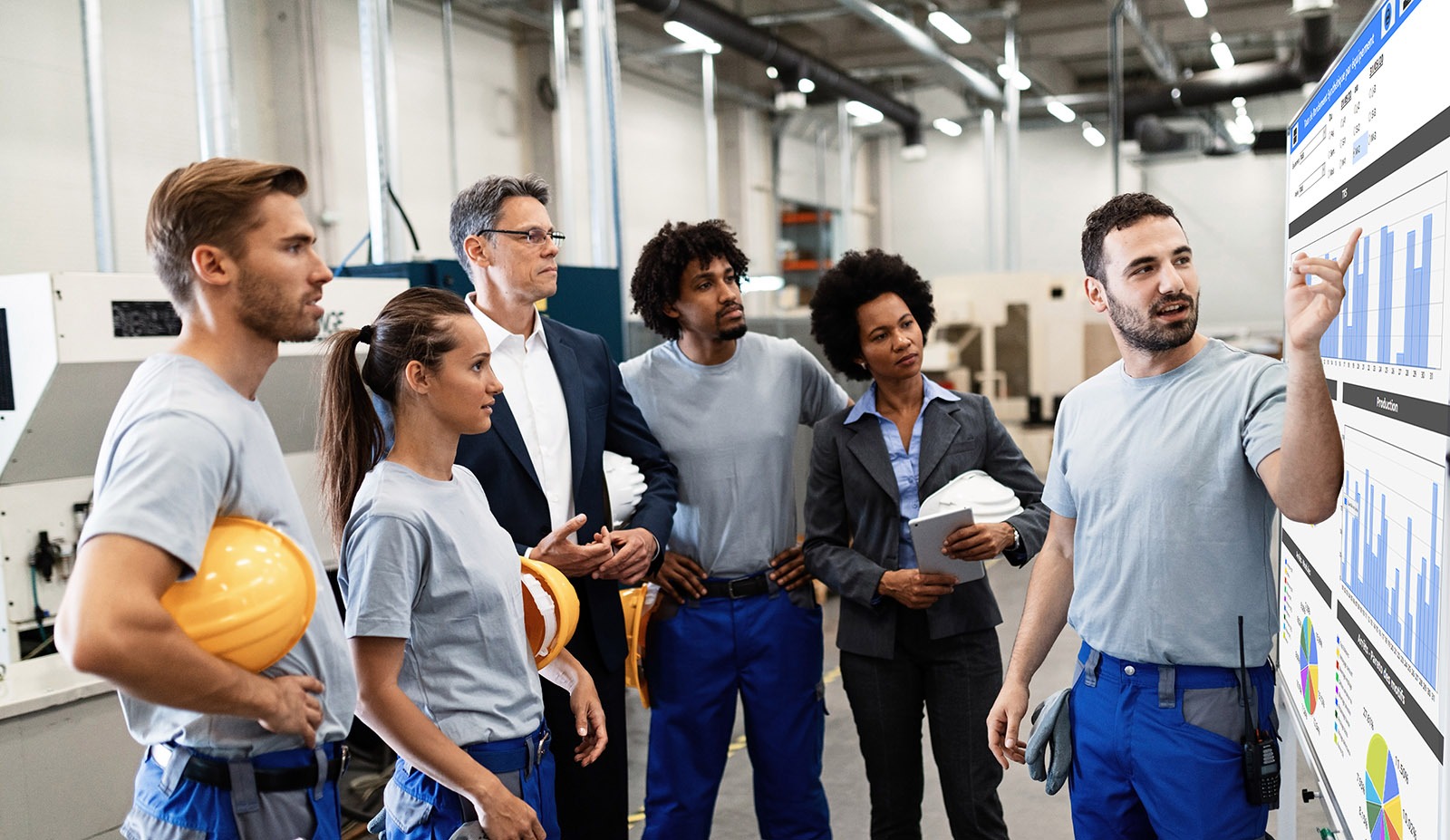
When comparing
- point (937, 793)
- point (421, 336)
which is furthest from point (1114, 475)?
point (937, 793)

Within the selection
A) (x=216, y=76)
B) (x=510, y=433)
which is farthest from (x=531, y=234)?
(x=216, y=76)

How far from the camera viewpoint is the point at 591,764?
2355mm

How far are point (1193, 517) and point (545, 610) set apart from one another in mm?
1053

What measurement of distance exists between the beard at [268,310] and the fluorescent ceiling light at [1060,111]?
13419mm

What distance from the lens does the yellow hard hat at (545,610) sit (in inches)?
70.1

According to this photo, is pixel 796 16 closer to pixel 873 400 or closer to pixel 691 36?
pixel 691 36

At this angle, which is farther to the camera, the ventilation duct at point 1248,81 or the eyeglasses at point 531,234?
the ventilation duct at point 1248,81

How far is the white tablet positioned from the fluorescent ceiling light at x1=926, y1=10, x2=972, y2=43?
23.6 ft

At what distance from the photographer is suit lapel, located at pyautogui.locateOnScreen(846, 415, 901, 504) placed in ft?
7.90

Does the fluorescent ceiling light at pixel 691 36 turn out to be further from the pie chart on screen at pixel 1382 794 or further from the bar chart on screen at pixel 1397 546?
the pie chart on screen at pixel 1382 794

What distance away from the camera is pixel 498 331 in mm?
2291

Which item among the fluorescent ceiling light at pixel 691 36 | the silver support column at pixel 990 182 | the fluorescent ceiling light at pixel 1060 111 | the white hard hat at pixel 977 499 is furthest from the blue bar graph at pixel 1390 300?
the fluorescent ceiling light at pixel 1060 111

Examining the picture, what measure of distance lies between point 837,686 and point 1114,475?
3.38 metres

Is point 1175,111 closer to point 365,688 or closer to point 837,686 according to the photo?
point 837,686
